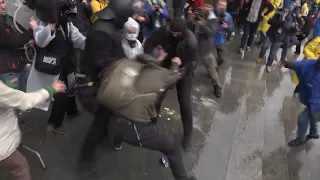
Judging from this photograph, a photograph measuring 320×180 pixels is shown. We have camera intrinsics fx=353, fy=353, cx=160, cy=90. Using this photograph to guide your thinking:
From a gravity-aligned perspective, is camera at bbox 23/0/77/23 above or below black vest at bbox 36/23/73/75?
above

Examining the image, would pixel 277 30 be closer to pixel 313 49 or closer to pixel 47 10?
A: pixel 313 49

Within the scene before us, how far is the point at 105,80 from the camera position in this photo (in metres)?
3.14

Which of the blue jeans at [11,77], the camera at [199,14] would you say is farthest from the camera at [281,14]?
the blue jeans at [11,77]

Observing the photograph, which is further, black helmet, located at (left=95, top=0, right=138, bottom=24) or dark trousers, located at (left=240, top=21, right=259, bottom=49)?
dark trousers, located at (left=240, top=21, right=259, bottom=49)

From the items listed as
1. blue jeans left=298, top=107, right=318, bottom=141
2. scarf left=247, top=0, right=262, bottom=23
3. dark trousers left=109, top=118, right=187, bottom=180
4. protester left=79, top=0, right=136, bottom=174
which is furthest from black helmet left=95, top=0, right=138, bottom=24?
scarf left=247, top=0, right=262, bottom=23

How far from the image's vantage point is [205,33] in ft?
16.6

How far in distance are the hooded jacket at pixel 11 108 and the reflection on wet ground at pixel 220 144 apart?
105cm

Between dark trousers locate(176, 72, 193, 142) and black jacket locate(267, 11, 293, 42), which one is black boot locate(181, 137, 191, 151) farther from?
black jacket locate(267, 11, 293, 42)

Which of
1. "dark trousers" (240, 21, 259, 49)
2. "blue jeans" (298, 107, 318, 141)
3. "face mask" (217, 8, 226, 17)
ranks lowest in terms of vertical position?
"dark trousers" (240, 21, 259, 49)

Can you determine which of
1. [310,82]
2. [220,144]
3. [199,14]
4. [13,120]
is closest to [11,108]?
[13,120]

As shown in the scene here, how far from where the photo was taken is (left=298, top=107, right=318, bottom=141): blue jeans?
15.3ft

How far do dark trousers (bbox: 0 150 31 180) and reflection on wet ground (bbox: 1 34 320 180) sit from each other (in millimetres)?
778

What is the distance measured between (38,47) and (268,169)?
318 cm

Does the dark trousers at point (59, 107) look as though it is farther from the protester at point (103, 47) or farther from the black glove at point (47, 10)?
the black glove at point (47, 10)
